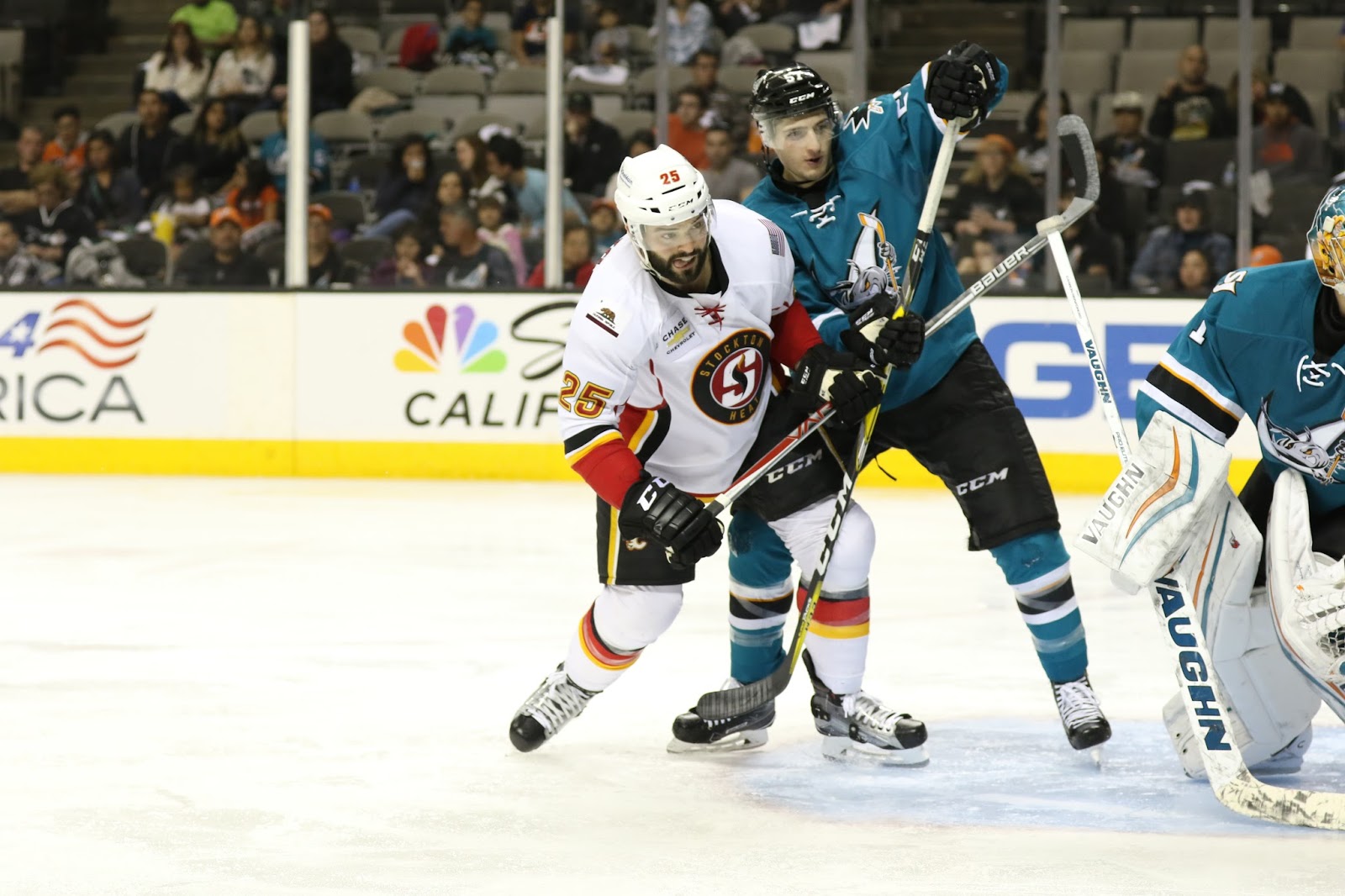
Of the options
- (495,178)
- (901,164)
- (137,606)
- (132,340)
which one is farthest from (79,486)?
(901,164)

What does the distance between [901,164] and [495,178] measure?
4478 millimetres

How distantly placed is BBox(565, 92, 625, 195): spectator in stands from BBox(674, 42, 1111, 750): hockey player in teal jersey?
416cm

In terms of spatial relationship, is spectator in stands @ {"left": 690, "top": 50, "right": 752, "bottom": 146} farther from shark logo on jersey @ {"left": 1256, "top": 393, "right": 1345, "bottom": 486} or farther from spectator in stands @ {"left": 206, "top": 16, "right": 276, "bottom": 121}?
shark logo on jersey @ {"left": 1256, "top": 393, "right": 1345, "bottom": 486}

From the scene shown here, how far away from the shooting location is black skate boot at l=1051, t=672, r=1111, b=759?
298cm

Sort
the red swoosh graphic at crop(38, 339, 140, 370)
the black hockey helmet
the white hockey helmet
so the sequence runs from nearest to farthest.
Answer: the white hockey helmet < the black hockey helmet < the red swoosh graphic at crop(38, 339, 140, 370)

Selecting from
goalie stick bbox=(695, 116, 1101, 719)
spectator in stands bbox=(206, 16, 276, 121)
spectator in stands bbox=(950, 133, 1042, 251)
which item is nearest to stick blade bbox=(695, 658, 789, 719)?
goalie stick bbox=(695, 116, 1101, 719)

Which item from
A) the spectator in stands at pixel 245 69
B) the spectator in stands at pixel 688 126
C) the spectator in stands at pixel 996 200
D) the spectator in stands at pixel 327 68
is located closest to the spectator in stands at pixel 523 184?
the spectator in stands at pixel 688 126

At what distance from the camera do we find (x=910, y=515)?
6211 mm

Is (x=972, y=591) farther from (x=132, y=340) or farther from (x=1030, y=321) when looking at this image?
(x=132, y=340)

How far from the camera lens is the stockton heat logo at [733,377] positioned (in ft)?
9.66

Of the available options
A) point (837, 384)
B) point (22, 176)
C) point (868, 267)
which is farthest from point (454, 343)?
point (837, 384)

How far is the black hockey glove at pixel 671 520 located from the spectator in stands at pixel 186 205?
5399mm

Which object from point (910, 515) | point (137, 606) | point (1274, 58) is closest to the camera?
point (137, 606)

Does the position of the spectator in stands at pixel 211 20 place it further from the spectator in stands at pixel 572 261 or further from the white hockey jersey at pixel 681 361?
the white hockey jersey at pixel 681 361
